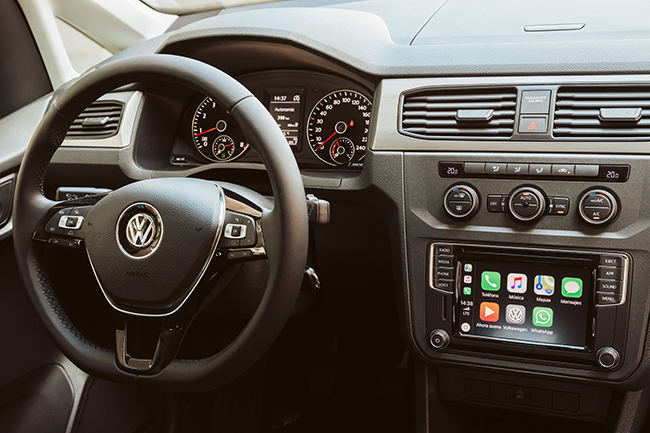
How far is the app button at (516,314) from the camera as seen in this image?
1.11 meters

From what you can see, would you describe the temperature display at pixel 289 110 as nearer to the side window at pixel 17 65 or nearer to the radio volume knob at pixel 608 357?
the radio volume knob at pixel 608 357

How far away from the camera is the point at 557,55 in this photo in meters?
1.07

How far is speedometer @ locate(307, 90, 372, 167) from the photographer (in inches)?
53.3

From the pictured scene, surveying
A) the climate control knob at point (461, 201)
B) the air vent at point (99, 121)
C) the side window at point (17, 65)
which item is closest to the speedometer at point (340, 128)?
the climate control knob at point (461, 201)

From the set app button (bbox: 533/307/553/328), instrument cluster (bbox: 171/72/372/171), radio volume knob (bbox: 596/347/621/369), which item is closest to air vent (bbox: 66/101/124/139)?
instrument cluster (bbox: 171/72/372/171)

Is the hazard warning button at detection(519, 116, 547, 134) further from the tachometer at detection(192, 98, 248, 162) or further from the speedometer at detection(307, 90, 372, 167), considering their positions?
the tachometer at detection(192, 98, 248, 162)

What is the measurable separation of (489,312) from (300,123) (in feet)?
2.22

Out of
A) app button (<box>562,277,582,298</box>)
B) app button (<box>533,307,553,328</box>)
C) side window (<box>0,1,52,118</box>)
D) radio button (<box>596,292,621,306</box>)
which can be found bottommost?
app button (<box>533,307,553,328</box>)

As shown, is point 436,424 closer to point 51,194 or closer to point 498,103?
point 498,103

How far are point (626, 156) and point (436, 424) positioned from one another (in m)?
0.79

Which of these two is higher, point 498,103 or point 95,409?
point 498,103

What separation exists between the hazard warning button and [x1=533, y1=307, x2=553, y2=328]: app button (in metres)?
0.36

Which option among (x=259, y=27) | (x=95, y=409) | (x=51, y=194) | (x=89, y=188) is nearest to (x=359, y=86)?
(x=259, y=27)

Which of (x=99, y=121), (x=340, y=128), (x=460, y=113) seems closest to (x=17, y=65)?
(x=99, y=121)
